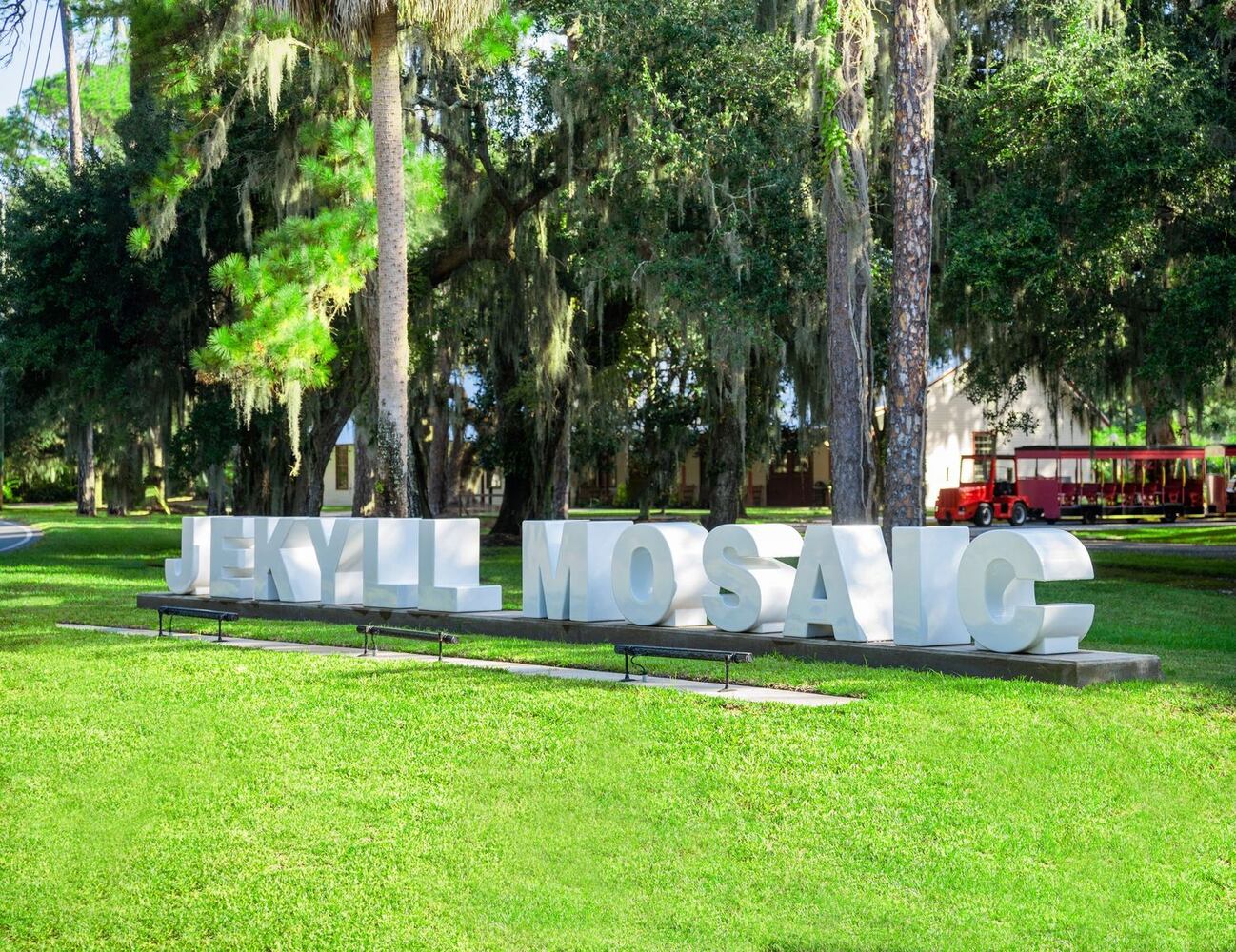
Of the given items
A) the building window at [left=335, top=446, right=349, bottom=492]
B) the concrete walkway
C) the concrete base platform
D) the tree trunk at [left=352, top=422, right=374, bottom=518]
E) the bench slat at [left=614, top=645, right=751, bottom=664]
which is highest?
the building window at [left=335, top=446, right=349, bottom=492]

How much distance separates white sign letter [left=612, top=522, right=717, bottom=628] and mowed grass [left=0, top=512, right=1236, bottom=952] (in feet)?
5.53

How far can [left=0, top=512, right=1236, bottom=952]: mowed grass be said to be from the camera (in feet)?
19.4

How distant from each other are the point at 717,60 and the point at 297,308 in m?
7.15

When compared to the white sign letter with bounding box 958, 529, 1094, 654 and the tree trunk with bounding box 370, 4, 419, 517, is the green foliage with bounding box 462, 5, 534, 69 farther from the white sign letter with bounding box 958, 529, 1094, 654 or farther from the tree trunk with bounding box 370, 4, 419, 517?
the white sign letter with bounding box 958, 529, 1094, 654

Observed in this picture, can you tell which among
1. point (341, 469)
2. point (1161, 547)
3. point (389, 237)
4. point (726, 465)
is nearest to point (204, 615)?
point (389, 237)

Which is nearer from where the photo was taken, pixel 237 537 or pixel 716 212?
pixel 237 537

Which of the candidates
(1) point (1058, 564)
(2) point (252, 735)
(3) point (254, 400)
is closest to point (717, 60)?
(3) point (254, 400)

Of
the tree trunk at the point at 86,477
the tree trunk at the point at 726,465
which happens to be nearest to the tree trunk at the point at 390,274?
the tree trunk at the point at 726,465

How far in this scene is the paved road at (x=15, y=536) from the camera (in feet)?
96.3

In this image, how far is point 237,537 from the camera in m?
15.7

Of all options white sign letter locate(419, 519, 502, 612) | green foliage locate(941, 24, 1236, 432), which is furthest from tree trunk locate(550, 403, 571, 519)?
white sign letter locate(419, 519, 502, 612)

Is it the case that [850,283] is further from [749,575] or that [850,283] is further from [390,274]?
[749,575]

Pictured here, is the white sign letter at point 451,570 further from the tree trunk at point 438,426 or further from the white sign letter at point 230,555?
the tree trunk at point 438,426

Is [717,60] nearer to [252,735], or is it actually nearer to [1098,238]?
[1098,238]
